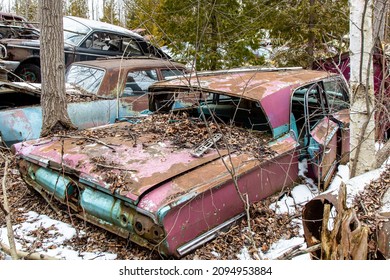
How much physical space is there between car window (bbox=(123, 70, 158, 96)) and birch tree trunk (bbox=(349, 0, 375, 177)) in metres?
3.42

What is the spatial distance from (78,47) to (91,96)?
11.0 ft

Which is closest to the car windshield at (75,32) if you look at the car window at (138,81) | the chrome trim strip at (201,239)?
the car window at (138,81)

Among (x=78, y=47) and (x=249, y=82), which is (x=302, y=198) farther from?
(x=78, y=47)

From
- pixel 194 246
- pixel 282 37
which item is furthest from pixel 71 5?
pixel 194 246

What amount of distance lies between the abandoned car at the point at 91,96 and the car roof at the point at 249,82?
2.45 feet

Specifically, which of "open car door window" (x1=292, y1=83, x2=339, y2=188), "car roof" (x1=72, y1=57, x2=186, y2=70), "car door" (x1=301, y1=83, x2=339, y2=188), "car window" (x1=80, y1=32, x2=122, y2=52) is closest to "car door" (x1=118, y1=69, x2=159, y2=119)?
"car roof" (x1=72, y1=57, x2=186, y2=70)

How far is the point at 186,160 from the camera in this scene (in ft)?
11.7

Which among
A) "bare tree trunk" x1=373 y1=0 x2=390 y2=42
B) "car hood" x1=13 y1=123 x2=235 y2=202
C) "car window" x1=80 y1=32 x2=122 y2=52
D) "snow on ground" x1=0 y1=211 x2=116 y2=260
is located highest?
"bare tree trunk" x1=373 y1=0 x2=390 y2=42

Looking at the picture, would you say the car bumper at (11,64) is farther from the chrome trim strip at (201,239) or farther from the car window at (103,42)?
the chrome trim strip at (201,239)

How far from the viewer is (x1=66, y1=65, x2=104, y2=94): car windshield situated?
633 centimetres

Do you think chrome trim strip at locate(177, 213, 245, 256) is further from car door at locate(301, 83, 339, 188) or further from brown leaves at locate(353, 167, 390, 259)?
car door at locate(301, 83, 339, 188)

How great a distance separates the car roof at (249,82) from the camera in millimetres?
4164

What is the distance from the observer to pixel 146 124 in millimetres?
4605

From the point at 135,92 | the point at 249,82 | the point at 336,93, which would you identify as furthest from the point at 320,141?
the point at 135,92
